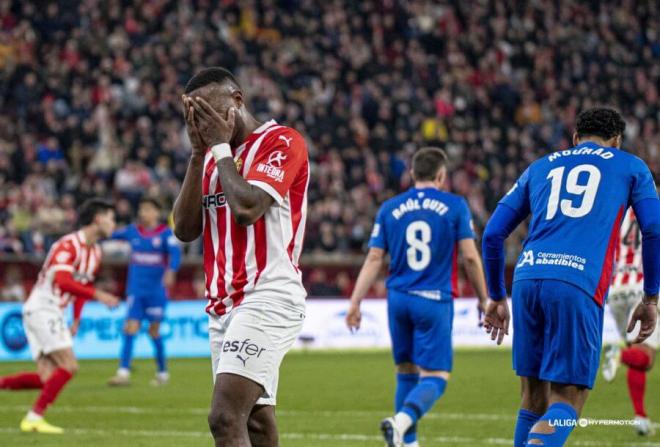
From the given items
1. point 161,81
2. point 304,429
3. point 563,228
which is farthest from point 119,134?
point 563,228

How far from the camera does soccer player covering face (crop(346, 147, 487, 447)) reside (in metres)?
9.39

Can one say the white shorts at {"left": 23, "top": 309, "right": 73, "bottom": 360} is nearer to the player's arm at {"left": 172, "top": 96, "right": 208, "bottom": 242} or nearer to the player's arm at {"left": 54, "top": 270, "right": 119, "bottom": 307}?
the player's arm at {"left": 54, "top": 270, "right": 119, "bottom": 307}

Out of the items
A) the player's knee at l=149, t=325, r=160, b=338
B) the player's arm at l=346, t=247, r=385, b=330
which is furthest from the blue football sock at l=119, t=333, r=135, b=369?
the player's arm at l=346, t=247, r=385, b=330

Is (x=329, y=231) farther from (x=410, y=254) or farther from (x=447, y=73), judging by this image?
(x=410, y=254)

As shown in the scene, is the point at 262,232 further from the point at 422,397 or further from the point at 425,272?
the point at 425,272

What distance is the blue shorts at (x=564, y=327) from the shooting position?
20.9ft

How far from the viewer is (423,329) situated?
30.9 feet

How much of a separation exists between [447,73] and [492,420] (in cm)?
2051

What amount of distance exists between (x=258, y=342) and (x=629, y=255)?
243 inches

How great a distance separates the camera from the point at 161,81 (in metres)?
26.1

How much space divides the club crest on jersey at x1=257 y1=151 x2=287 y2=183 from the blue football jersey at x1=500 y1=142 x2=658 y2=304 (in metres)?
1.70

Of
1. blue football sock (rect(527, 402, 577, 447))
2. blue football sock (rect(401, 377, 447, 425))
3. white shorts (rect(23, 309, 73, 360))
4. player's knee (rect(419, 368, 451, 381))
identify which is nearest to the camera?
blue football sock (rect(527, 402, 577, 447))

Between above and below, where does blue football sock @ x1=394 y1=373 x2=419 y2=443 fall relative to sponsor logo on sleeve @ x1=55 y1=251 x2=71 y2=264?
below

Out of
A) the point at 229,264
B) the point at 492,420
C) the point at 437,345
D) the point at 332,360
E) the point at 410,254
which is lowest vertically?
the point at 332,360
